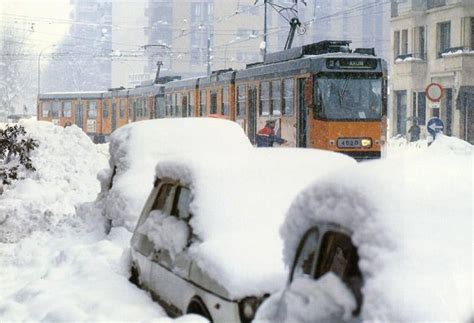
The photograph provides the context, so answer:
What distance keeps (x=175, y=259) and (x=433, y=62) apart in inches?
1792

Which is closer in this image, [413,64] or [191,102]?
[191,102]

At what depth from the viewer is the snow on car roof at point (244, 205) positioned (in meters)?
5.83

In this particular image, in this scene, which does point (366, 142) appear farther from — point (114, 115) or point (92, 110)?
point (92, 110)

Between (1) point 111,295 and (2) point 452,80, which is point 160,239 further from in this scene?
(2) point 452,80

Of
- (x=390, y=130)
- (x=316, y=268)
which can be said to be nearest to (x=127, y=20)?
(x=390, y=130)

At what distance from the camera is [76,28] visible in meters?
159

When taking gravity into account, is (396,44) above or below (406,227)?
above

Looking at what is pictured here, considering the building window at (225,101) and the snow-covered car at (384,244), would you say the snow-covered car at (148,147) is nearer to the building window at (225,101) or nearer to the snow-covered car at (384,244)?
the snow-covered car at (384,244)

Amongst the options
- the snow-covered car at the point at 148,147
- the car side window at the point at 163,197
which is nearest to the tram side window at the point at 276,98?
the snow-covered car at the point at 148,147

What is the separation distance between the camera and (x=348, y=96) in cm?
2216

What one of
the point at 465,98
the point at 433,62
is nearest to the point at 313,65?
the point at 465,98

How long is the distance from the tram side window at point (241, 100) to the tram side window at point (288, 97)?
121 inches

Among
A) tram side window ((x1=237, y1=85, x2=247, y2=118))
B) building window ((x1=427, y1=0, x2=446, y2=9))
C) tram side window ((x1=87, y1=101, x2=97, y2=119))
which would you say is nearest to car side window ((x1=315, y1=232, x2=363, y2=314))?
tram side window ((x1=237, y1=85, x2=247, y2=118))

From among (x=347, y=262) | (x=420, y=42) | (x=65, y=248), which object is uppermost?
(x=420, y=42)
